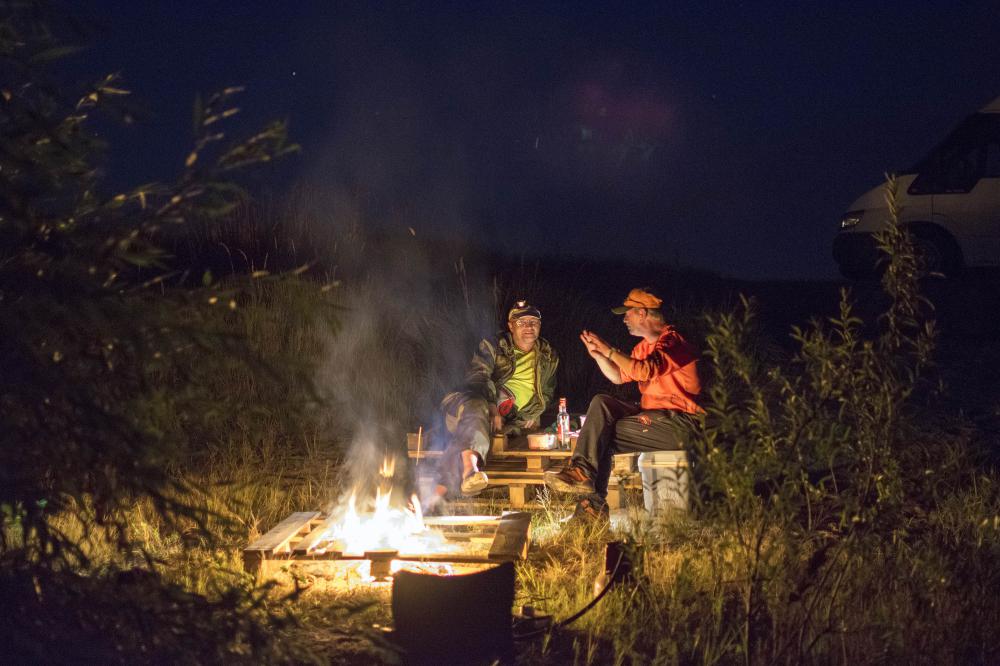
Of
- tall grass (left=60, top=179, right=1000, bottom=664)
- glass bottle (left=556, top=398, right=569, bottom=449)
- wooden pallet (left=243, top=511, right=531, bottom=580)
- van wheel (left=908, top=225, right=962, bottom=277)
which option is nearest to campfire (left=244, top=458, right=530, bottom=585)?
wooden pallet (left=243, top=511, right=531, bottom=580)

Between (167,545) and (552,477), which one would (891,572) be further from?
(167,545)

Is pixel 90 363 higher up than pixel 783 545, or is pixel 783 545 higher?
pixel 90 363

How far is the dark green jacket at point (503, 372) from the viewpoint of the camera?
245 inches

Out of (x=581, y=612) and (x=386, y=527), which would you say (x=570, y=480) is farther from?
(x=581, y=612)

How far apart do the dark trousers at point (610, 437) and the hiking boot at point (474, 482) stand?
1.74 feet

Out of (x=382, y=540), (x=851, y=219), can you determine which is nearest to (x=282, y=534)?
(x=382, y=540)

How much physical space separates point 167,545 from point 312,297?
2.89 meters

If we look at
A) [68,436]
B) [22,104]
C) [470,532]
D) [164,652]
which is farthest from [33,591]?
[470,532]

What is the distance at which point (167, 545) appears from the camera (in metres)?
4.92

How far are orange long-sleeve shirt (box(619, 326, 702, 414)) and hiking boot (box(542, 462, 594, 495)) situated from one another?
0.58 metres

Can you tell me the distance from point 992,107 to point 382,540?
32.3 feet

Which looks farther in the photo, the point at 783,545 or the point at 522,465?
the point at 522,465

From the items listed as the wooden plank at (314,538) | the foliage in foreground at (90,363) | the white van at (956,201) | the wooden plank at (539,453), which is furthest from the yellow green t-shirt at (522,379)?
the white van at (956,201)

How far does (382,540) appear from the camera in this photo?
4.42 meters
